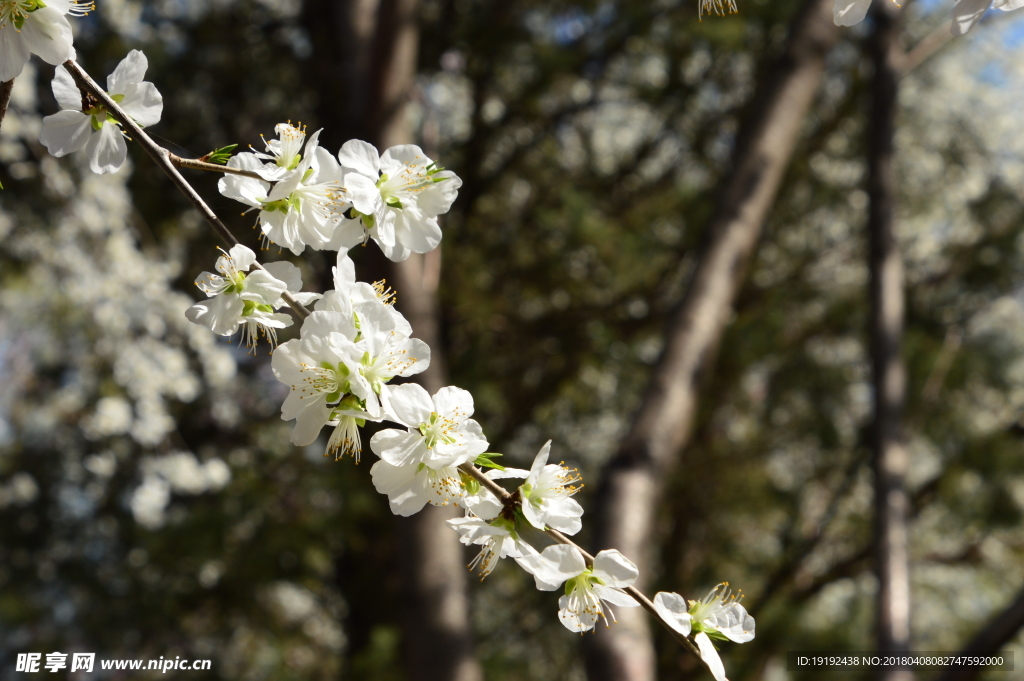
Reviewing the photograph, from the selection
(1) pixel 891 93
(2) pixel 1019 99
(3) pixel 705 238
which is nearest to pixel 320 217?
(3) pixel 705 238

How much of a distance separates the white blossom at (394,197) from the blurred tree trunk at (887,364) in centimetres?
139

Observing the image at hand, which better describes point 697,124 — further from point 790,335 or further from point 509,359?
point 509,359

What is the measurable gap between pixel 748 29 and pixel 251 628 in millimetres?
2961

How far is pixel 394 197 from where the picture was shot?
2.14 feet

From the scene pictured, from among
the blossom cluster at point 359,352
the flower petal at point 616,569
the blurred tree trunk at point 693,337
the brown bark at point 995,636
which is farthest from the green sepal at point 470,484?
the brown bark at point 995,636

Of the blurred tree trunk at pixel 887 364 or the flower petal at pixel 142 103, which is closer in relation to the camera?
the flower petal at pixel 142 103

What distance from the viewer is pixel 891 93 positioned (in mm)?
2193

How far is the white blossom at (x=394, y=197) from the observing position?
642mm

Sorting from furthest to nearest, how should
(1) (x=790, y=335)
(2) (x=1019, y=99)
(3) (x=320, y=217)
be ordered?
(2) (x=1019, y=99), (1) (x=790, y=335), (3) (x=320, y=217)

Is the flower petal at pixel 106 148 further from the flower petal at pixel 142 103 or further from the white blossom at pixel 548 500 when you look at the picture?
the white blossom at pixel 548 500

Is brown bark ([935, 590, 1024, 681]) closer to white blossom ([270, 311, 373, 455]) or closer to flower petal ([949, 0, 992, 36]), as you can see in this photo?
flower petal ([949, 0, 992, 36])

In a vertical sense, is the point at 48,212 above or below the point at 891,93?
below

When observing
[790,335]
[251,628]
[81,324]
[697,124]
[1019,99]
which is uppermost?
[1019,99]

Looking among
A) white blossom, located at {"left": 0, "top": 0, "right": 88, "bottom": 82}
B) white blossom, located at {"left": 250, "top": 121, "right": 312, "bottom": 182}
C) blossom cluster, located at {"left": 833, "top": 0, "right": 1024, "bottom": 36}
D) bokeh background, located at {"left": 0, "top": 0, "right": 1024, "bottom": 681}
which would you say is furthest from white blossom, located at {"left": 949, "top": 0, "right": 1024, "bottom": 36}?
bokeh background, located at {"left": 0, "top": 0, "right": 1024, "bottom": 681}
